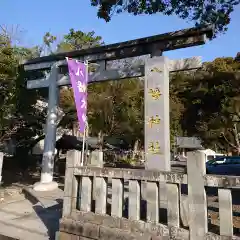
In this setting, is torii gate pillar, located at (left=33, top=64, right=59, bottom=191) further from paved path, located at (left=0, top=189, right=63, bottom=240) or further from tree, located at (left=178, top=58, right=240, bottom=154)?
tree, located at (left=178, top=58, right=240, bottom=154)

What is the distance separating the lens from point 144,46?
30.8 feet

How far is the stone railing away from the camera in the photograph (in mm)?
4309

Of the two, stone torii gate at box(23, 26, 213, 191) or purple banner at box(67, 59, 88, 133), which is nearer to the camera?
stone torii gate at box(23, 26, 213, 191)

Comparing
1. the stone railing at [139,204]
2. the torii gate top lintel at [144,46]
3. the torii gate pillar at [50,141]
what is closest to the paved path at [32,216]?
the torii gate pillar at [50,141]

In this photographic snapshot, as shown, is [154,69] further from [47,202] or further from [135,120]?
[135,120]

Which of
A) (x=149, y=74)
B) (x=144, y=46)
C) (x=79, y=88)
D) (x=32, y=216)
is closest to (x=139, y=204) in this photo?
(x=32, y=216)

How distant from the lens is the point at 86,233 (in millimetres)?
5336

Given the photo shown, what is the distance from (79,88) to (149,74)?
2.14m

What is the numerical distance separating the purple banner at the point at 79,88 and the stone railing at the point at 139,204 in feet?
7.31

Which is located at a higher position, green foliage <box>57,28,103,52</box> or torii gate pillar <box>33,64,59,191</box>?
green foliage <box>57,28,103,52</box>

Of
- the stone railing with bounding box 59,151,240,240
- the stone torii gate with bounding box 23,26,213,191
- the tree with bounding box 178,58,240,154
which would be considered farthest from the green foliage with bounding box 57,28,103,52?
the stone railing with bounding box 59,151,240,240

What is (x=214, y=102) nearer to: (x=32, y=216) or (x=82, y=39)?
(x=82, y=39)

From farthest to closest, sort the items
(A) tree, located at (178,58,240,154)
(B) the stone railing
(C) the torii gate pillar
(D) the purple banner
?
(A) tree, located at (178,58,240,154) → (C) the torii gate pillar → (D) the purple banner → (B) the stone railing

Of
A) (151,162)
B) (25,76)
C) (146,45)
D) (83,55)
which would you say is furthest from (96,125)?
(151,162)
